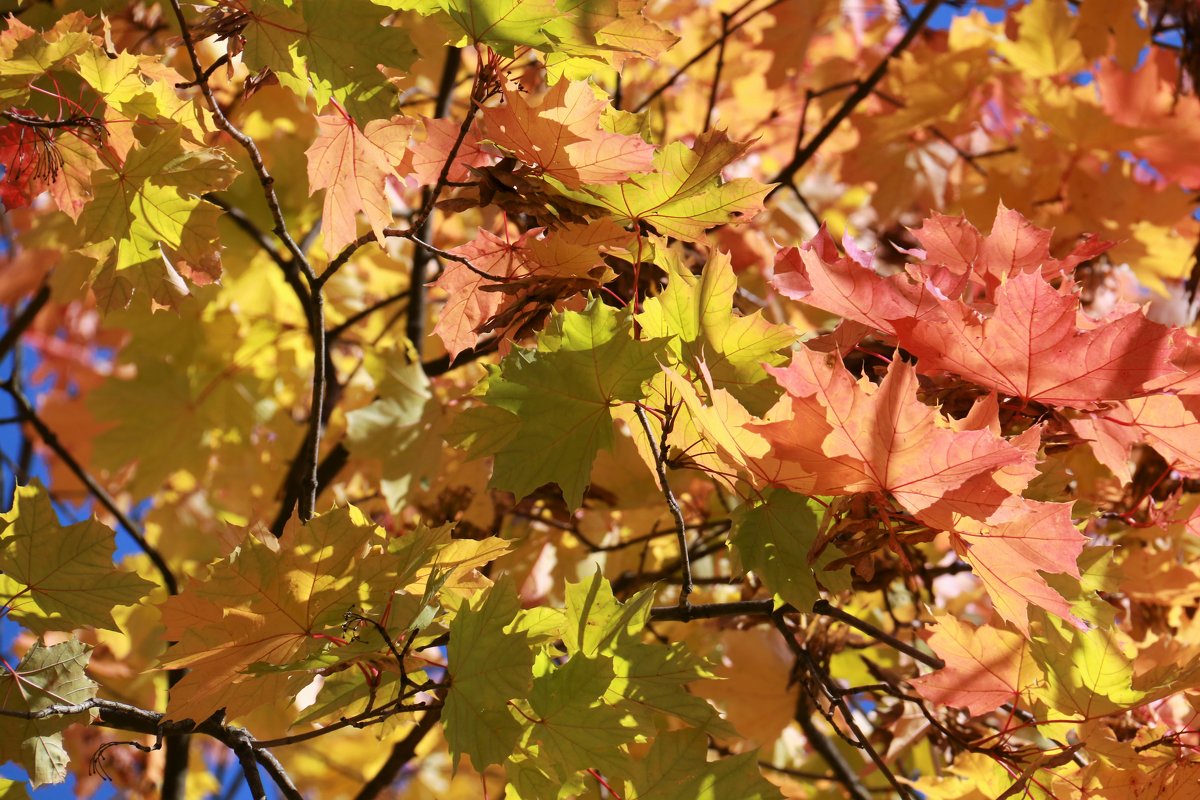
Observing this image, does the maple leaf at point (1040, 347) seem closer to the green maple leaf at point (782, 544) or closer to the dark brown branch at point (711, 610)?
the green maple leaf at point (782, 544)

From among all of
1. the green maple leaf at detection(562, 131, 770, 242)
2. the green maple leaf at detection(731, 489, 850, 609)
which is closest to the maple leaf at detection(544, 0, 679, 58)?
the green maple leaf at detection(562, 131, 770, 242)

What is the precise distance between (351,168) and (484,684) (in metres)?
0.71

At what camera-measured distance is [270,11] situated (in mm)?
1172

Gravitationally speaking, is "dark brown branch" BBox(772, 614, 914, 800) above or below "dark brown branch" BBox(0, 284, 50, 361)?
below

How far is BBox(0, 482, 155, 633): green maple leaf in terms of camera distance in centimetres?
115

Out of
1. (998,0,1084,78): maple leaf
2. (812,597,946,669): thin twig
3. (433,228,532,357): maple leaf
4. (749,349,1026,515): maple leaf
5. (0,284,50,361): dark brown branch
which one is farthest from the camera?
(0,284,50,361): dark brown branch

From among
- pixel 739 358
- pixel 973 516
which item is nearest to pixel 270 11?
pixel 739 358

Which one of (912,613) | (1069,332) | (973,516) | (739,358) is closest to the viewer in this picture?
(973,516)

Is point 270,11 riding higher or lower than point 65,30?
lower

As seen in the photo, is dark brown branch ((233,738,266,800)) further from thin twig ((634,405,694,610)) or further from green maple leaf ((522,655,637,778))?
thin twig ((634,405,694,610))

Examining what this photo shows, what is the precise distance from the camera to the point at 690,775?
113 cm

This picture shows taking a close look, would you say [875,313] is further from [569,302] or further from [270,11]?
[270,11]

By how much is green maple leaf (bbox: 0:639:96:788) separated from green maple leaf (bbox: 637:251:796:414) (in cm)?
72

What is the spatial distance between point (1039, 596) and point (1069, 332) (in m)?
0.27
